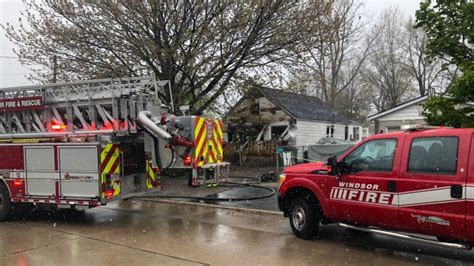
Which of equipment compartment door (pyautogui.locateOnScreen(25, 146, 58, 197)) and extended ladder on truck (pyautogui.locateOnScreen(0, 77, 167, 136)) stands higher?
extended ladder on truck (pyautogui.locateOnScreen(0, 77, 167, 136))

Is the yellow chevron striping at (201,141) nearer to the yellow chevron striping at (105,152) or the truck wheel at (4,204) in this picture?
the yellow chevron striping at (105,152)

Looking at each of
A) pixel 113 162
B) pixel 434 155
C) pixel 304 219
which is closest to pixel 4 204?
pixel 113 162

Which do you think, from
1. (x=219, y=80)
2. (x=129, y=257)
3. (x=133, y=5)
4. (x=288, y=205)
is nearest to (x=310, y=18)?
(x=219, y=80)

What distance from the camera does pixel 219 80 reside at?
57.6ft

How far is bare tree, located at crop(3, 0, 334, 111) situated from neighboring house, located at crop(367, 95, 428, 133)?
9.09m

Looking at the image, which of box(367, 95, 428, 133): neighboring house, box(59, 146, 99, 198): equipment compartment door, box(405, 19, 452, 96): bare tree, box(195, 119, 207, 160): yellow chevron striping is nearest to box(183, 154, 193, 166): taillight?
box(195, 119, 207, 160): yellow chevron striping

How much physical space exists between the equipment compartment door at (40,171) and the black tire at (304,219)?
5165 millimetres

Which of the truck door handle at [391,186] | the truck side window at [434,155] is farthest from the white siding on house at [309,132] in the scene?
the truck side window at [434,155]

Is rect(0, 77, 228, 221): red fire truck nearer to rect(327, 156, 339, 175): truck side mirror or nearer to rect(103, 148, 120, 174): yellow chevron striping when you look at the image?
rect(103, 148, 120, 174): yellow chevron striping

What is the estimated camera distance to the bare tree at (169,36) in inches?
596

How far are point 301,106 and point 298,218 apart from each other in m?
22.1

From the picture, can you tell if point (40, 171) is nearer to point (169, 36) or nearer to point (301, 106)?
point (169, 36)

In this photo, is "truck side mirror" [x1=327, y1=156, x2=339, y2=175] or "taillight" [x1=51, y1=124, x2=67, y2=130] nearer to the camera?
"truck side mirror" [x1=327, y1=156, x2=339, y2=175]

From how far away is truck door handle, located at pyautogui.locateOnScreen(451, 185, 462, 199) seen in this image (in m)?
5.35
